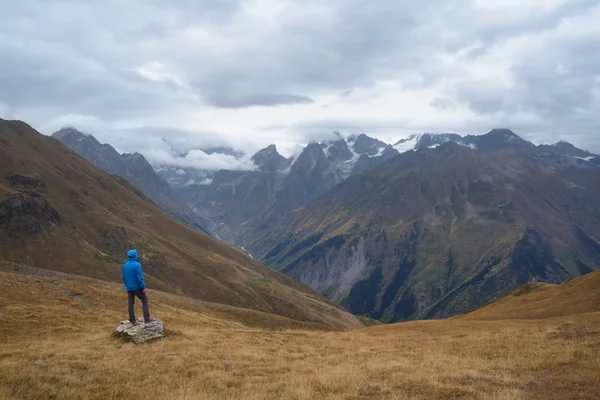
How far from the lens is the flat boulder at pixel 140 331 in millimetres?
26234

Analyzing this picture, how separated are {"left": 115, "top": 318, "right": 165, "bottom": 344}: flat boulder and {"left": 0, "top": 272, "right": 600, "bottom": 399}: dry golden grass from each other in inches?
27.5

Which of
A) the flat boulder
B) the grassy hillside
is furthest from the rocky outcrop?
the flat boulder

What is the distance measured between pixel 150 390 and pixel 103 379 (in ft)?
9.57

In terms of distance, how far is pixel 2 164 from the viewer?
182125mm

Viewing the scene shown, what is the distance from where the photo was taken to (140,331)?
2691 cm

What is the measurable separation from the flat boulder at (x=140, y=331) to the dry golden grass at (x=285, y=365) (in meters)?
0.70

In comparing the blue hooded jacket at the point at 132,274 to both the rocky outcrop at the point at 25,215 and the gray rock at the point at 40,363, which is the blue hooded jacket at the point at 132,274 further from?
the rocky outcrop at the point at 25,215

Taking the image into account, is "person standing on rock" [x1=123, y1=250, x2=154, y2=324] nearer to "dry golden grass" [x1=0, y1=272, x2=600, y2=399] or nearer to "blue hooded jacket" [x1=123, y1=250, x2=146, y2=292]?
"blue hooded jacket" [x1=123, y1=250, x2=146, y2=292]

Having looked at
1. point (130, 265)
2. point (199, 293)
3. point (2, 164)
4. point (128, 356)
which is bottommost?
point (199, 293)

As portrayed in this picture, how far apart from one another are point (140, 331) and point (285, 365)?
1093 centimetres

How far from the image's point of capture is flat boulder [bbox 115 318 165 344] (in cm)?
2623

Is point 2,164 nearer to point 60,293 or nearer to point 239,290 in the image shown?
point 239,290

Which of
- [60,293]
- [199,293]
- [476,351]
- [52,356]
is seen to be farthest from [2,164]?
[476,351]

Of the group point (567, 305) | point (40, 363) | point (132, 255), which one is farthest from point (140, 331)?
point (567, 305)
